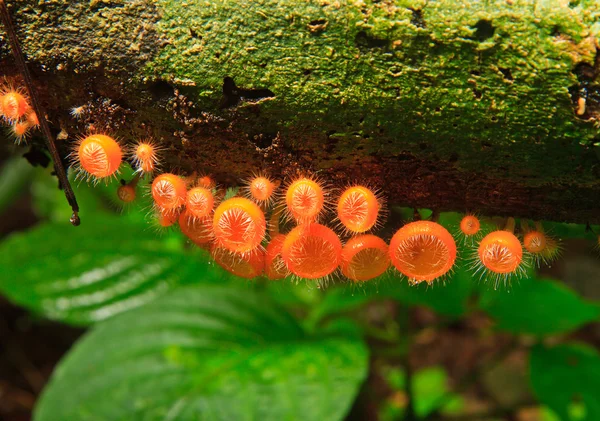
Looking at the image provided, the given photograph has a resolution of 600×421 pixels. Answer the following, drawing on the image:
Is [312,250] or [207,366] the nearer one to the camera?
[312,250]

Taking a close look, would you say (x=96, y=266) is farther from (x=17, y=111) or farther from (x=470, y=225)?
(x=470, y=225)

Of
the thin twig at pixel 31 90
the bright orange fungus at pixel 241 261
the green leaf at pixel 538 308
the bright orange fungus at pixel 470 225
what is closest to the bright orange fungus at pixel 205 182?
the bright orange fungus at pixel 241 261

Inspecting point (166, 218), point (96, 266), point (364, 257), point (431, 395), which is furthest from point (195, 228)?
point (431, 395)

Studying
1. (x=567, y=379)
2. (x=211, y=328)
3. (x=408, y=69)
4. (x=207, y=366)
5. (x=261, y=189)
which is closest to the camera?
(x=408, y=69)

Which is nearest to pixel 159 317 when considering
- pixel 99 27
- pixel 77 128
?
pixel 77 128

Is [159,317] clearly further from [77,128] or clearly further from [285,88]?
[285,88]

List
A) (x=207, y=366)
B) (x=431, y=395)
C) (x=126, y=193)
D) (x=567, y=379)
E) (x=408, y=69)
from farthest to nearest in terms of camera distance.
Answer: (x=431, y=395) < (x=567, y=379) < (x=207, y=366) < (x=126, y=193) < (x=408, y=69)

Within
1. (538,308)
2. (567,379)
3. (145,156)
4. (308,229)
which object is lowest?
(567,379)
